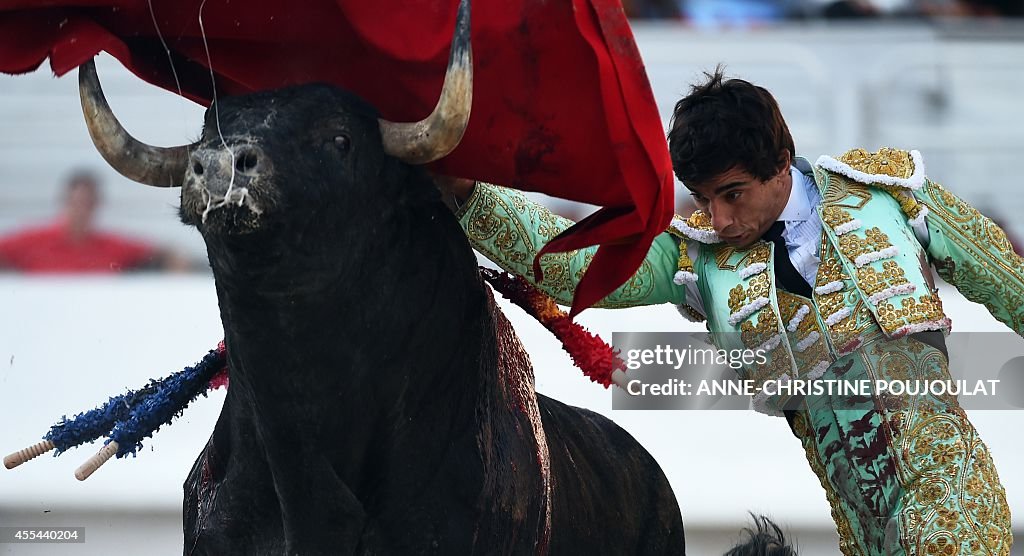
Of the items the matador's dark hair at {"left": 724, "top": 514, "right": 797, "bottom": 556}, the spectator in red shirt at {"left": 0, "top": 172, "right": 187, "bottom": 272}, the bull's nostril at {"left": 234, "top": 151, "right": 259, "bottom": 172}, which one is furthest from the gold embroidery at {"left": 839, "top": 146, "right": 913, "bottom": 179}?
the spectator in red shirt at {"left": 0, "top": 172, "right": 187, "bottom": 272}

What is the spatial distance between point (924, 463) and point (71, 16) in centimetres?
192

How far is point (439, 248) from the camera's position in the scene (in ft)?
10.3

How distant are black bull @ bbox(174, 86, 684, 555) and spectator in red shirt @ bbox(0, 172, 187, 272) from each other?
3231mm

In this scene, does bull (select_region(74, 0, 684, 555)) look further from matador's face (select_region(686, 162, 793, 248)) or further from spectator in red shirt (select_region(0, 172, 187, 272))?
spectator in red shirt (select_region(0, 172, 187, 272))

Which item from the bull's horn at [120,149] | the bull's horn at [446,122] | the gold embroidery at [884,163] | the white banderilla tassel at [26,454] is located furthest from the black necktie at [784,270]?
the white banderilla tassel at [26,454]

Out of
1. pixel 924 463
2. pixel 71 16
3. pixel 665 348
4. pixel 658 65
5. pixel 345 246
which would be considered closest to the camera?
pixel 345 246

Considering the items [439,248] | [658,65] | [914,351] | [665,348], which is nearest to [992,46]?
[658,65]

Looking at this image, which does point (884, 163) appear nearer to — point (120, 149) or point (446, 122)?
point (446, 122)

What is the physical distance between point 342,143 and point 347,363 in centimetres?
40

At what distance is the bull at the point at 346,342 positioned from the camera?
9.04ft

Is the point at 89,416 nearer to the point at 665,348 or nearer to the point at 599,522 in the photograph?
the point at 599,522

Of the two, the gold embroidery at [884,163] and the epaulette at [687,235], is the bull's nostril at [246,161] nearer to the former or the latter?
the epaulette at [687,235]

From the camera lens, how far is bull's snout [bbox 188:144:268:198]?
2639 millimetres

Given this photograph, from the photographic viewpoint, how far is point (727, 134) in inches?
138
